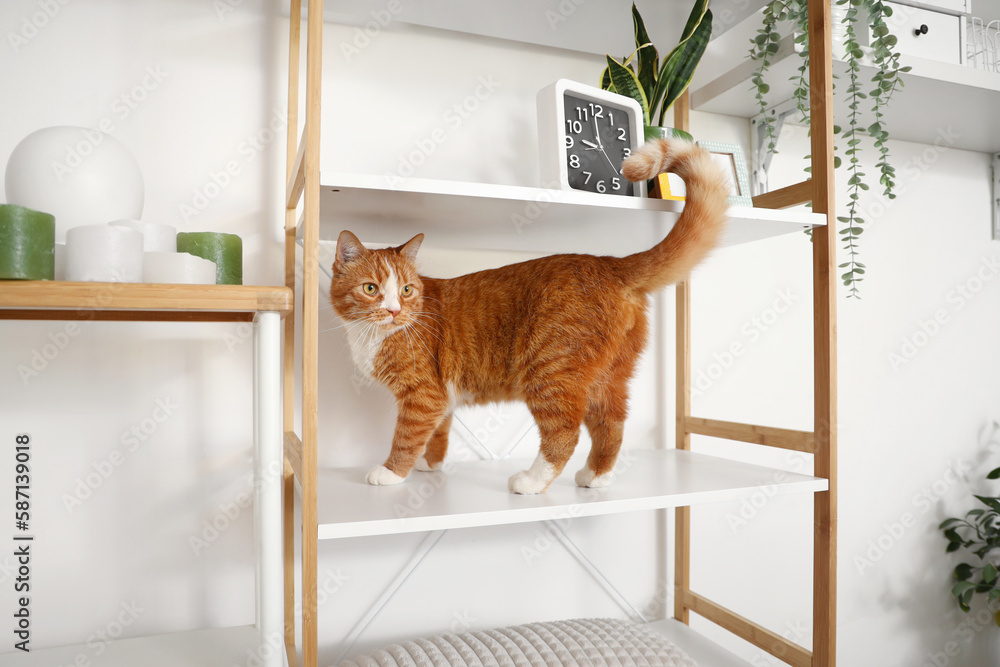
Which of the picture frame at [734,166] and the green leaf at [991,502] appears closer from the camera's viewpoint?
the picture frame at [734,166]

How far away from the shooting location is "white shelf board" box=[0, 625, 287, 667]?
92 centimetres

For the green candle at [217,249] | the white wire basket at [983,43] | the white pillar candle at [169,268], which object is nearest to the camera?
the white pillar candle at [169,268]

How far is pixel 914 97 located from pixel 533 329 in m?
1.04

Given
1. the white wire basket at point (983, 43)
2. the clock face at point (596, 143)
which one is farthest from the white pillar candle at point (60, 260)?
the white wire basket at point (983, 43)

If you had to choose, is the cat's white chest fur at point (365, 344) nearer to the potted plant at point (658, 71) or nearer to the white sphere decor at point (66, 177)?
the white sphere decor at point (66, 177)

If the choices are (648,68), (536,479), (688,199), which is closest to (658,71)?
(648,68)

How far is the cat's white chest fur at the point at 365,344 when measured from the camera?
95 cm

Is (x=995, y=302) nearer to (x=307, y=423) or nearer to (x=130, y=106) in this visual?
(x=307, y=423)

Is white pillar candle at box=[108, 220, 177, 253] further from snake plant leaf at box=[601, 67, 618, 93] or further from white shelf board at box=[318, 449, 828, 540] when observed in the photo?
snake plant leaf at box=[601, 67, 618, 93]

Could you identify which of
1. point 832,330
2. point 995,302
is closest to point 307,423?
point 832,330

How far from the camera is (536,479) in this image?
36.6 inches

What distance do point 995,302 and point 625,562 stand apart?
1.29 metres

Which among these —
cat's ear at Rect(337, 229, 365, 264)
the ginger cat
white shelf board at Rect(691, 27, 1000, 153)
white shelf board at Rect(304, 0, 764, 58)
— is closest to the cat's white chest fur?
the ginger cat

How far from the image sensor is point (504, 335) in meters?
0.98
